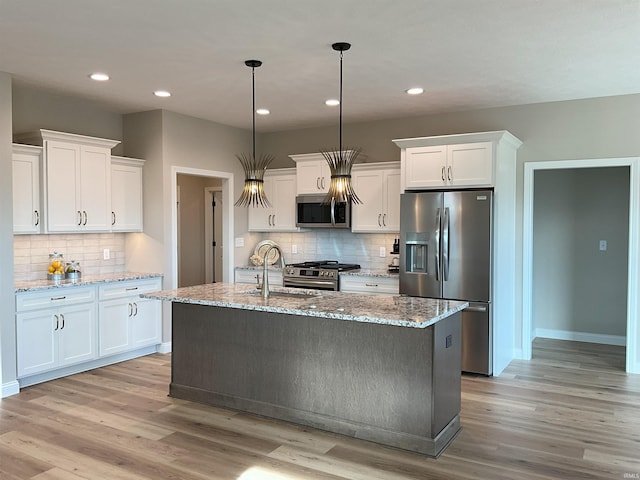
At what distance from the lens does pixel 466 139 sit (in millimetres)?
5172

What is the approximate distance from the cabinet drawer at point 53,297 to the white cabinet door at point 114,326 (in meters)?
0.21

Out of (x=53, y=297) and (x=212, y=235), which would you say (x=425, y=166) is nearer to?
(x=53, y=297)

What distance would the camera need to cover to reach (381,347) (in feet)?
11.6

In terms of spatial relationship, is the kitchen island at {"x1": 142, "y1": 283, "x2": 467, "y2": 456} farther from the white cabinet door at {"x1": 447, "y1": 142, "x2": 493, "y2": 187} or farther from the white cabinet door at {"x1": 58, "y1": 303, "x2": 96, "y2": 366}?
the white cabinet door at {"x1": 447, "y1": 142, "x2": 493, "y2": 187}

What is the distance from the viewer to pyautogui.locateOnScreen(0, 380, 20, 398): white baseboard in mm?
4402

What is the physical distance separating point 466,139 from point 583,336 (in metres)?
3.13

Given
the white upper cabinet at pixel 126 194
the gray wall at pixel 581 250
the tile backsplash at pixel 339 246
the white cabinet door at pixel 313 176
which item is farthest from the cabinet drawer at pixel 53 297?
the gray wall at pixel 581 250

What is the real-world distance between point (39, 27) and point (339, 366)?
300 centimetres

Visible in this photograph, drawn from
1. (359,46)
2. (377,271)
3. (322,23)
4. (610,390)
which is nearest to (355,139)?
(377,271)

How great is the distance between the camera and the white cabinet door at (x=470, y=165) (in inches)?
200

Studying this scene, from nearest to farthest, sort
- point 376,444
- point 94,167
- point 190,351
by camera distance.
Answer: point 376,444
point 190,351
point 94,167

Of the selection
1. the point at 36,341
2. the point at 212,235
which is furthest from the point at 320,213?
the point at 36,341

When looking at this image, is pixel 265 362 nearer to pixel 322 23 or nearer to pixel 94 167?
pixel 322 23

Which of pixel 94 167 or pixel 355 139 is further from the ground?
pixel 355 139
